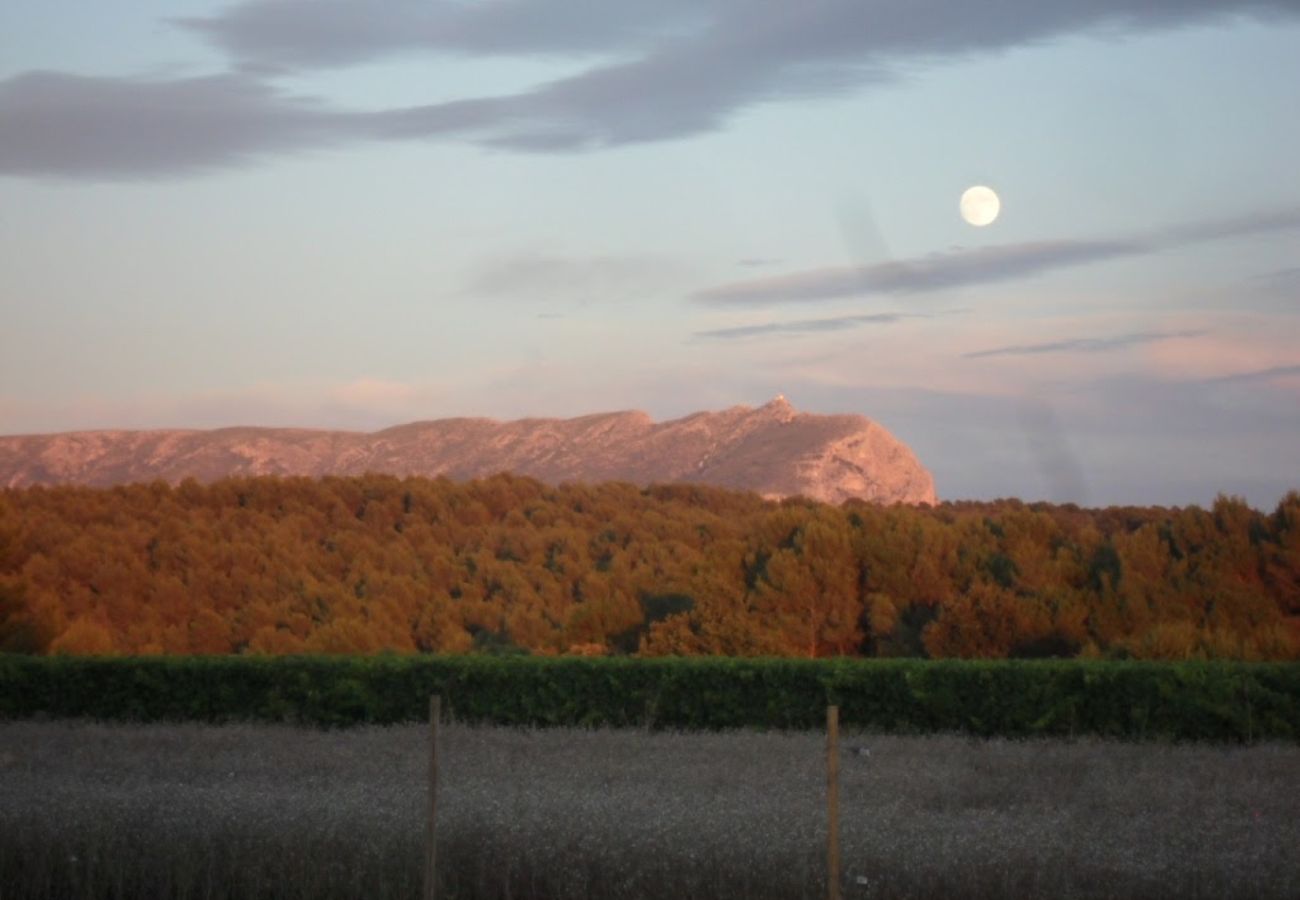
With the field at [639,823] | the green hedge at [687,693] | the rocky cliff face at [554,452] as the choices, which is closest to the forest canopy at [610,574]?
the green hedge at [687,693]

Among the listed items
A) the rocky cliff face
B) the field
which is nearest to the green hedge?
the field

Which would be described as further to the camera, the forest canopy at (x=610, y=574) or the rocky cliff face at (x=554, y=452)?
the rocky cliff face at (x=554, y=452)

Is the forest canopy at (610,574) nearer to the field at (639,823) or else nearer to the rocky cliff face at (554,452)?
the field at (639,823)

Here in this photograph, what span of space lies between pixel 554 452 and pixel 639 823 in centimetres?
5386

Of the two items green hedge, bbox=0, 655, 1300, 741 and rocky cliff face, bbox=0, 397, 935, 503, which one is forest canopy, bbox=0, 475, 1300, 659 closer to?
green hedge, bbox=0, 655, 1300, 741

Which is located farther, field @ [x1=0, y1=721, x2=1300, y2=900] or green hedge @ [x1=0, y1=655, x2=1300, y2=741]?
green hedge @ [x1=0, y1=655, x2=1300, y2=741]

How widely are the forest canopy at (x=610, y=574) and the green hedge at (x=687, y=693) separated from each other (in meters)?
4.76

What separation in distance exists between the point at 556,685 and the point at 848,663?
3.59 m

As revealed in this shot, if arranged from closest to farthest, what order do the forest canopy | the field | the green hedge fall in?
the field, the green hedge, the forest canopy

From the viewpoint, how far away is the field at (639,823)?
7500 millimetres

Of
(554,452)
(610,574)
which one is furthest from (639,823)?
(554,452)

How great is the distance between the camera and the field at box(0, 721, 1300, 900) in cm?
750

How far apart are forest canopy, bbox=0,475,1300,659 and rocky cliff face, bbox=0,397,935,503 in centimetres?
1114

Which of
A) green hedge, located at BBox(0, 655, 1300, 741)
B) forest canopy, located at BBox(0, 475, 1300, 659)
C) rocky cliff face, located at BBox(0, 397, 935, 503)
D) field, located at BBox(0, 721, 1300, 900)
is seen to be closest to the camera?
field, located at BBox(0, 721, 1300, 900)
